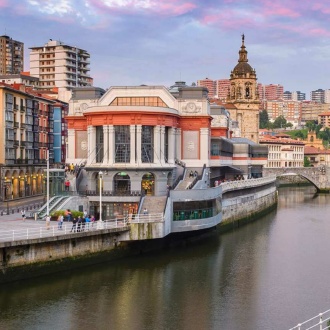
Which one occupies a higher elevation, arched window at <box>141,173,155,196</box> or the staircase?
arched window at <box>141,173,155,196</box>

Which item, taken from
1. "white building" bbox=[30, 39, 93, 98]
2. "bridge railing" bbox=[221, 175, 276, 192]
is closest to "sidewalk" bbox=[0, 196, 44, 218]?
"bridge railing" bbox=[221, 175, 276, 192]

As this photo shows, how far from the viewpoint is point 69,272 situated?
45.8 m

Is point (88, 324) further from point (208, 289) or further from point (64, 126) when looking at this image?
point (64, 126)

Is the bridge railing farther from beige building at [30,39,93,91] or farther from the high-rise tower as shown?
beige building at [30,39,93,91]

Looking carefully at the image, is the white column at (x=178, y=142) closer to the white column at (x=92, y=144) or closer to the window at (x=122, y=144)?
the window at (x=122, y=144)

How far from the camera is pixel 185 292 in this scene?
139 feet

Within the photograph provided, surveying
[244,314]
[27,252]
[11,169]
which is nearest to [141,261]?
[27,252]

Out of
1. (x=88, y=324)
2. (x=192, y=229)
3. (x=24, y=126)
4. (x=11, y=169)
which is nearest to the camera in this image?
(x=88, y=324)

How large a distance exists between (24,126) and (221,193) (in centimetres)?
3801

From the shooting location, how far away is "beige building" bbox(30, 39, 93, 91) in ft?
490

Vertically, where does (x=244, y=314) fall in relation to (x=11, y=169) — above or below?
below

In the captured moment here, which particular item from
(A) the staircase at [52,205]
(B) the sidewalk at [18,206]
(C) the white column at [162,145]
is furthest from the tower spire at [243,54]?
(A) the staircase at [52,205]

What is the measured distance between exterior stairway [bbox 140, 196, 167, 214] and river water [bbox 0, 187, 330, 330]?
382 centimetres

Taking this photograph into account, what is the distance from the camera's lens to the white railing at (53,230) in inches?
1729
